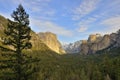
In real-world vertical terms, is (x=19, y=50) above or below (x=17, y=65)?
above

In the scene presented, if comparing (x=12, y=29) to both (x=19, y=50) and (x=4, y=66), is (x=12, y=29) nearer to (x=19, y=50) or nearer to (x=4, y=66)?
(x=19, y=50)

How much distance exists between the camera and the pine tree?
22.0m

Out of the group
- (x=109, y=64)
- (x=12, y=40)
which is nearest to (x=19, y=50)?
(x=12, y=40)

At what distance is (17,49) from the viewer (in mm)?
22734

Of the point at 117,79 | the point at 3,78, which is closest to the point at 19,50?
the point at 3,78

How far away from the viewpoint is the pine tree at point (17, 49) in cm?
2198

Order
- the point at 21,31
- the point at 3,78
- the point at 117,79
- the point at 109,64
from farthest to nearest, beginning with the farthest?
the point at 109,64
the point at 117,79
the point at 21,31
the point at 3,78

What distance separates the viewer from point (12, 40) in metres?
22.6

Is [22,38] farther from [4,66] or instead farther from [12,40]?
[4,66]

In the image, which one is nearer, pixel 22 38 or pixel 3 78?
pixel 3 78

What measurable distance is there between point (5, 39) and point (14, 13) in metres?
2.77

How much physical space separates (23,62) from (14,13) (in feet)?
15.6

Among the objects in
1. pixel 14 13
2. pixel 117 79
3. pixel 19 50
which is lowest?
pixel 117 79

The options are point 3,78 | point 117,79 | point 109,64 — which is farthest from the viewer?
point 109,64
